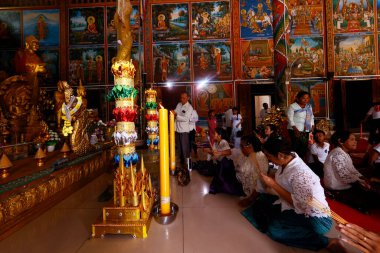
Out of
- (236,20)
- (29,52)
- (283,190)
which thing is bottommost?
(283,190)

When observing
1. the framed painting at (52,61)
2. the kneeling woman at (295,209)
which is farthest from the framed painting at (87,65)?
the kneeling woman at (295,209)

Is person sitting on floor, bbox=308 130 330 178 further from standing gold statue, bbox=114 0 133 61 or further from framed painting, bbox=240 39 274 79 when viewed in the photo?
framed painting, bbox=240 39 274 79

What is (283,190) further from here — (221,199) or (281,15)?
(281,15)

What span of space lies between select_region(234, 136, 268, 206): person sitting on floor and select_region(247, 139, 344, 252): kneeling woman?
13.8 inches

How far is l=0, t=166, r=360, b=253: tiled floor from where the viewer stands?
1.34 metres

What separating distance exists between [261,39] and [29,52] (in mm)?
8795

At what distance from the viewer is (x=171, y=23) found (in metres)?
9.82

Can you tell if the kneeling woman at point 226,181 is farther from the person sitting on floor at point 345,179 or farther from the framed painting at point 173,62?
the framed painting at point 173,62

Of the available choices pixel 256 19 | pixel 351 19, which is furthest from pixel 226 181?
pixel 351 19

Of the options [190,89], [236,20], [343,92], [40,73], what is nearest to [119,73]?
[40,73]

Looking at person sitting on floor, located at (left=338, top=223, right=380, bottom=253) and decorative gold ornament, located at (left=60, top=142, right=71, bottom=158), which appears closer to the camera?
person sitting on floor, located at (left=338, top=223, right=380, bottom=253)

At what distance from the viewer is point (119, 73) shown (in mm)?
1574

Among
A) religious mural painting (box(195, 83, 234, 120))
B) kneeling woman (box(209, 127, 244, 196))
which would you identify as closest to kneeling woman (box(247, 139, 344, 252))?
kneeling woman (box(209, 127, 244, 196))

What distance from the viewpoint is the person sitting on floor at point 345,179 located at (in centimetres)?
234
